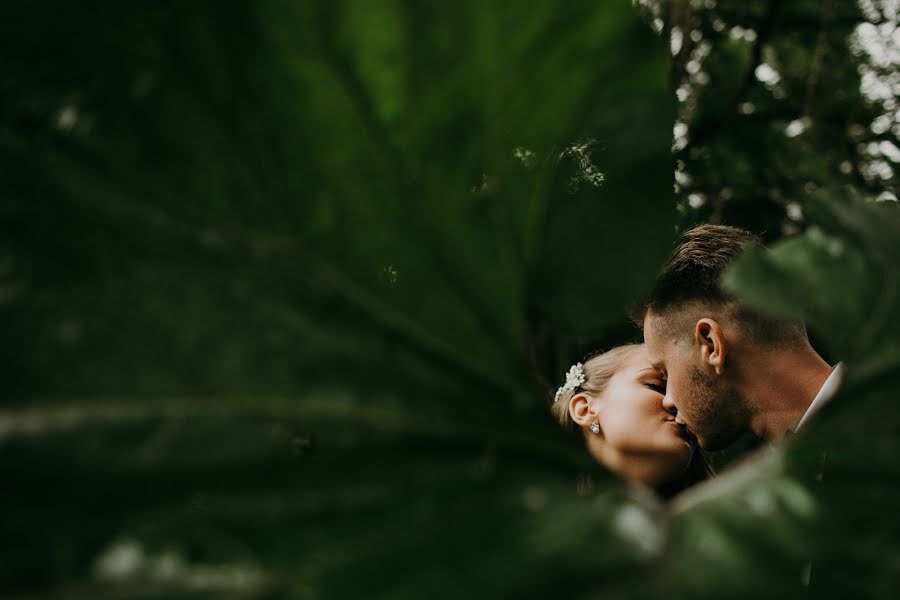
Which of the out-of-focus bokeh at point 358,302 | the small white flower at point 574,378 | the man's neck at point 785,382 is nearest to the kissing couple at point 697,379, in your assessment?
the man's neck at point 785,382

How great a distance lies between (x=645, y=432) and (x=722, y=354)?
42 centimetres

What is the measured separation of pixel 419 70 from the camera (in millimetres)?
371

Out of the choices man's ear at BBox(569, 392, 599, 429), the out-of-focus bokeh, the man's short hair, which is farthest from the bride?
the out-of-focus bokeh

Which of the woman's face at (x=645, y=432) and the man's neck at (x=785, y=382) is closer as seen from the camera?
the man's neck at (x=785, y=382)

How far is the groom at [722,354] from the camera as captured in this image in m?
1.75

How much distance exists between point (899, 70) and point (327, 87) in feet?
19.3

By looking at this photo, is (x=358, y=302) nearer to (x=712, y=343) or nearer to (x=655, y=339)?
(x=712, y=343)

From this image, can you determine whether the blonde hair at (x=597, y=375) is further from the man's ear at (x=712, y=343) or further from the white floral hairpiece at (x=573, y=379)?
the man's ear at (x=712, y=343)

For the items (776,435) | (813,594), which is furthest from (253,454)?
(776,435)

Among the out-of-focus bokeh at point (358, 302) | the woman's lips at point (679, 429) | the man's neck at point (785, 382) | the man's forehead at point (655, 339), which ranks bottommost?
the out-of-focus bokeh at point (358, 302)

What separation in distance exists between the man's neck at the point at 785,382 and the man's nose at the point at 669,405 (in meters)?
0.28

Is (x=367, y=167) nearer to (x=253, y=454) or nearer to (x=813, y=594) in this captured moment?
(x=253, y=454)

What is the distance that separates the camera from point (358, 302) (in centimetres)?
38

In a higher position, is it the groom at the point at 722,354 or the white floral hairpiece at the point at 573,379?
the white floral hairpiece at the point at 573,379
